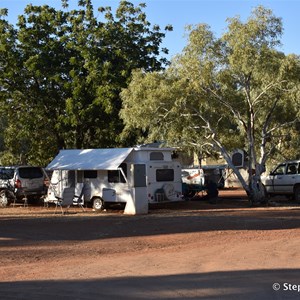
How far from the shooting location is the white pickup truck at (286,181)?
22.1m

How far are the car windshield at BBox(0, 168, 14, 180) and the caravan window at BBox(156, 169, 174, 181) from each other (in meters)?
6.87

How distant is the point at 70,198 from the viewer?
18547 millimetres

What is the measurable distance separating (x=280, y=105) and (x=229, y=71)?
263 cm

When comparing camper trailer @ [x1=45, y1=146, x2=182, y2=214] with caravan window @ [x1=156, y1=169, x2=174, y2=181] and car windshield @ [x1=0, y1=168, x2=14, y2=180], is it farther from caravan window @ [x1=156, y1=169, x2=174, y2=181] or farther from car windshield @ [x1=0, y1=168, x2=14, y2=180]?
car windshield @ [x1=0, y1=168, x2=14, y2=180]

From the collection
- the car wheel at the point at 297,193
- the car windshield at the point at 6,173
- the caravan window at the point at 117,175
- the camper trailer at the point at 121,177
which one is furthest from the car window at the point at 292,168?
the car windshield at the point at 6,173

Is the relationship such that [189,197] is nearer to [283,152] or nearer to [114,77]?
[114,77]

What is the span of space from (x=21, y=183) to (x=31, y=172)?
0.80 m

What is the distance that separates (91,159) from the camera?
64.7ft

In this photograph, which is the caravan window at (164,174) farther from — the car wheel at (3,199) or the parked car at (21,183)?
the car wheel at (3,199)

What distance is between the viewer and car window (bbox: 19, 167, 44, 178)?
71.7 feet

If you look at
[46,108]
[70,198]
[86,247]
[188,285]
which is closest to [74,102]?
[46,108]

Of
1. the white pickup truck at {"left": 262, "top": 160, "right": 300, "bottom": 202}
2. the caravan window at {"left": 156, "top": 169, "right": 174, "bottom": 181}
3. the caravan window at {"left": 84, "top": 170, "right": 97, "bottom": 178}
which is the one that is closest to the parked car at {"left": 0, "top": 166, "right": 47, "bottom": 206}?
the caravan window at {"left": 84, "top": 170, "right": 97, "bottom": 178}

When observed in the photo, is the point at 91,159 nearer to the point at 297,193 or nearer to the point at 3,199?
the point at 3,199

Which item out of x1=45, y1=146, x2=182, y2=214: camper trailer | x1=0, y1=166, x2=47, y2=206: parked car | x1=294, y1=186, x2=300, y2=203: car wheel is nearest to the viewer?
x1=45, y1=146, x2=182, y2=214: camper trailer
